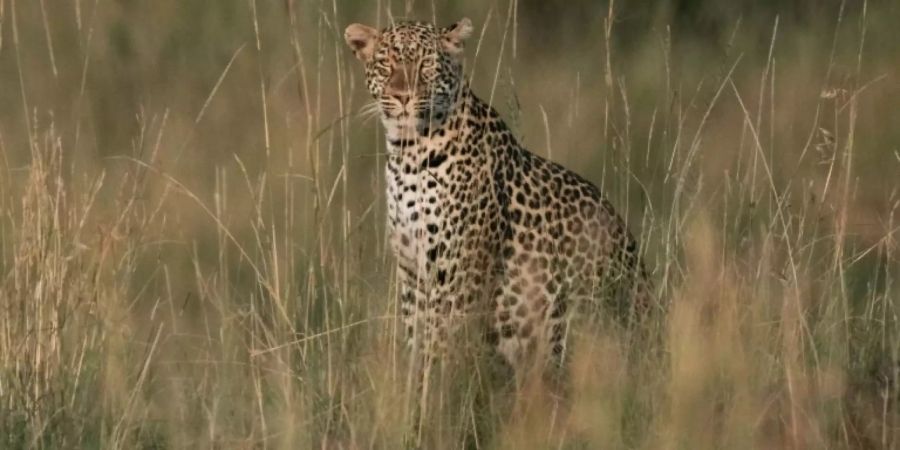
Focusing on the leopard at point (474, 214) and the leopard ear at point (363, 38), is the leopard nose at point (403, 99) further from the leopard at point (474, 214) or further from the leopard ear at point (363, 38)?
the leopard ear at point (363, 38)

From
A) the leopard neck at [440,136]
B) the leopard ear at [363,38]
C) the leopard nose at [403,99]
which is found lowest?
the leopard neck at [440,136]

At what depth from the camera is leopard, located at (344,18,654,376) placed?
5.80 m

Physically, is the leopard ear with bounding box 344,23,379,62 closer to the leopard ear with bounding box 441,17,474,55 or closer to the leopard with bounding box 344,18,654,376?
the leopard with bounding box 344,18,654,376

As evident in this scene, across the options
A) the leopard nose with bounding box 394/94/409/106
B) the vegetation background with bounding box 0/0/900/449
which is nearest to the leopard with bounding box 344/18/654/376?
the leopard nose with bounding box 394/94/409/106

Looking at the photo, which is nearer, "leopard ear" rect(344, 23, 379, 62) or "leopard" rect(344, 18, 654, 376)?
"leopard" rect(344, 18, 654, 376)

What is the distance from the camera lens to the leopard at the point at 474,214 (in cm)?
580

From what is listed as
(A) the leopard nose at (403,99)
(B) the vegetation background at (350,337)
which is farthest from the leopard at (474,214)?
(B) the vegetation background at (350,337)

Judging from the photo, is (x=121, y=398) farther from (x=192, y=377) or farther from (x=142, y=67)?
(x=142, y=67)

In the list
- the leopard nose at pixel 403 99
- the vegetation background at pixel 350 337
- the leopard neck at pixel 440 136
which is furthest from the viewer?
the leopard neck at pixel 440 136

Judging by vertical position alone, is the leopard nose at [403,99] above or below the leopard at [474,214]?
above

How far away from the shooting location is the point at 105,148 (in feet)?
28.3

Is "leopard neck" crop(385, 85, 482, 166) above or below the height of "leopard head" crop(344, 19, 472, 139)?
below

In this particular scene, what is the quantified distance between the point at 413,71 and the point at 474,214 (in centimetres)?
48

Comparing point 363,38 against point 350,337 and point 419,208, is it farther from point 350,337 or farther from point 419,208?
point 350,337
